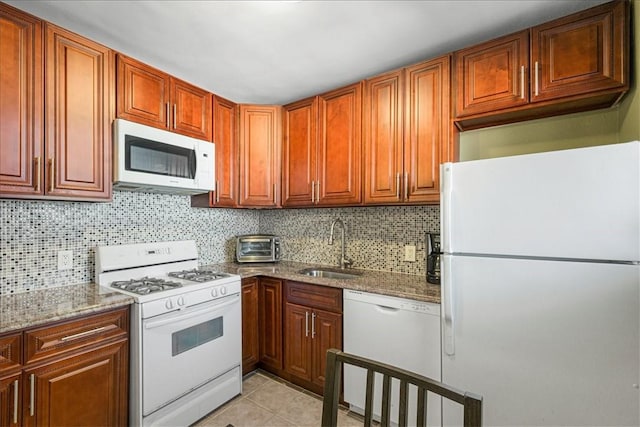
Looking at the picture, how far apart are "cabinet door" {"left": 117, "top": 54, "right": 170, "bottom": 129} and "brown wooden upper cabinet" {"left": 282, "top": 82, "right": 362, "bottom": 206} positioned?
1026 millimetres

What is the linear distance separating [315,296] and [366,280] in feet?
1.28

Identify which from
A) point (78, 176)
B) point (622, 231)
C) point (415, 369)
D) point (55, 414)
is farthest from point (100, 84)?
point (622, 231)

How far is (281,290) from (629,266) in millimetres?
2022

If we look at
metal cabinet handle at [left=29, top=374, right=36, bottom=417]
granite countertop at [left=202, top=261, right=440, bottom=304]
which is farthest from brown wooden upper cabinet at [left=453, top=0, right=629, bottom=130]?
metal cabinet handle at [left=29, top=374, right=36, bottom=417]

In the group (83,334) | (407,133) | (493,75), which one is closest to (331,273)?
(407,133)

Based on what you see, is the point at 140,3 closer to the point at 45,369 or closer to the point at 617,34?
the point at 45,369

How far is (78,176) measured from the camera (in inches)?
70.8

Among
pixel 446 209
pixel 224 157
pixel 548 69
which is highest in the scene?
pixel 548 69

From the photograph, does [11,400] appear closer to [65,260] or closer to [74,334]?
[74,334]

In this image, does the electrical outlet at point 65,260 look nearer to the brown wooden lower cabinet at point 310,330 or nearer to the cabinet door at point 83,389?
the cabinet door at point 83,389

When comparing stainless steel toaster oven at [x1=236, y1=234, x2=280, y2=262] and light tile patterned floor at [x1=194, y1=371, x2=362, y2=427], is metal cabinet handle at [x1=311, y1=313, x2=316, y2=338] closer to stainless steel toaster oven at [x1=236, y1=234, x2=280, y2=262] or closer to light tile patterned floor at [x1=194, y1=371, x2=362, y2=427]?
light tile patterned floor at [x1=194, y1=371, x2=362, y2=427]

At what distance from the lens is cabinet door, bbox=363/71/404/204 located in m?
2.20

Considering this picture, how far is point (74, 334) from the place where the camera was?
153 centimetres

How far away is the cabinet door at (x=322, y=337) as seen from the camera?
2.18m
